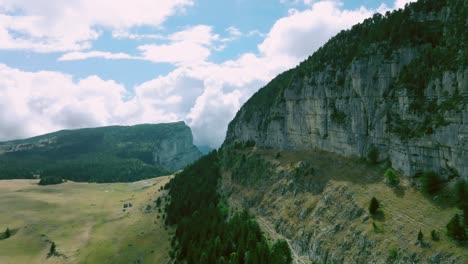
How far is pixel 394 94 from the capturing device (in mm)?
76062

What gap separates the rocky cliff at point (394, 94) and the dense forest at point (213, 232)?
1161 inches

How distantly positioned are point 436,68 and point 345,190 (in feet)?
93.9

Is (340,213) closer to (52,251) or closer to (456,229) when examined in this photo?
(456,229)

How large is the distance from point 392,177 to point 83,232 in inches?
4662

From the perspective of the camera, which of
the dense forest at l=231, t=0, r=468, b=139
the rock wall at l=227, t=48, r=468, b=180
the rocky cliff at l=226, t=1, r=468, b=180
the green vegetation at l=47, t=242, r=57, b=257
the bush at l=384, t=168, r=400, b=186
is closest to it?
the rock wall at l=227, t=48, r=468, b=180

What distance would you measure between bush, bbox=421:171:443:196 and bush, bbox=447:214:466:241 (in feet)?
34.2

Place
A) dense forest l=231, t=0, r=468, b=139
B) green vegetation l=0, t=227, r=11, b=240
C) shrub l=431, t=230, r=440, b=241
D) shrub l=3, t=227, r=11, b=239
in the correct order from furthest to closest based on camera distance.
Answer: shrub l=3, t=227, r=11, b=239 < green vegetation l=0, t=227, r=11, b=240 < dense forest l=231, t=0, r=468, b=139 < shrub l=431, t=230, r=440, b=241

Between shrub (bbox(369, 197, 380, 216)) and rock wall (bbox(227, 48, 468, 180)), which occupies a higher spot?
rock wall (bbox(227, 48, 468, 180))

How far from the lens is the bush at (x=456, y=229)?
48188mm

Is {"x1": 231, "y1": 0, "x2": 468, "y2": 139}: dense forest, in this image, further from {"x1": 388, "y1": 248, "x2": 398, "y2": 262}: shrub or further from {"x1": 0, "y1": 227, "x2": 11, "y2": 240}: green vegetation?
{"x1": 0, "y1": 227, "x2": 11, "y2": 240}: green vegetation

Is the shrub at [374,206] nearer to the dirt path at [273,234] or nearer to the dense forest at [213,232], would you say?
the dirt path at [273,234]

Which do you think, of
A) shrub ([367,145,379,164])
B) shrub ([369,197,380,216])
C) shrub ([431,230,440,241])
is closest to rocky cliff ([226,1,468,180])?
shrub ([367,145,379,164])

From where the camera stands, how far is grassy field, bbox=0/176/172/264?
10988 centimetres

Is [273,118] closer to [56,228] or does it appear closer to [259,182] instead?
[259,182]
